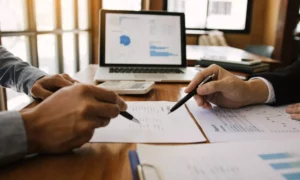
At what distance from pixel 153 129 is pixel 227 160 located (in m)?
0.20

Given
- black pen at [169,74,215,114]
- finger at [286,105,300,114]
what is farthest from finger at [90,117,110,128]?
finger at [286,105,300,114]

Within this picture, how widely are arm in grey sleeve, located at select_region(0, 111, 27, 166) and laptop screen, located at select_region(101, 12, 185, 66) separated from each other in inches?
35.7

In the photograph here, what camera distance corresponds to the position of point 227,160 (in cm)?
47

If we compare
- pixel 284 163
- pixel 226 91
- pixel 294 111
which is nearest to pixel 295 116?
pixel 294 111

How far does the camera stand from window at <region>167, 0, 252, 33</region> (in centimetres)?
473

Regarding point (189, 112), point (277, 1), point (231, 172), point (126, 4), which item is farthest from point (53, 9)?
point (277, 1)

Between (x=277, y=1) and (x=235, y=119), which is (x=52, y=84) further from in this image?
(x=277, y=1)

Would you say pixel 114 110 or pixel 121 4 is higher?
pixel 121 4

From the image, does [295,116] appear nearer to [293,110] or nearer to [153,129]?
[293,110]

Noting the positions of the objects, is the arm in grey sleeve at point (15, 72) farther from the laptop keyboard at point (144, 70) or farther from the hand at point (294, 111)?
the hand at point (294, 111)

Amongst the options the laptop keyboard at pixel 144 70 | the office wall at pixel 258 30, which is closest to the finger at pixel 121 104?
the laptop keyboard at pixel 144 70

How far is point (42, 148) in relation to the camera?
1.60 ft

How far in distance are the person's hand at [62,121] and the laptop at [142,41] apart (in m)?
0.82

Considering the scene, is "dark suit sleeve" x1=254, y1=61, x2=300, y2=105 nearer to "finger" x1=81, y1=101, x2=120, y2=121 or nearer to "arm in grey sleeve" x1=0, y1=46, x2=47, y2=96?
"finger" x1=81, y1=101, x2=120, y2=121
